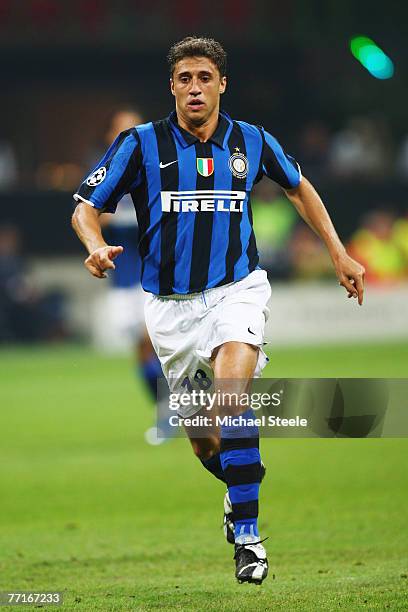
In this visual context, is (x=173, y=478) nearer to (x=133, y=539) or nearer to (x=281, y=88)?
(x=133, y=539)

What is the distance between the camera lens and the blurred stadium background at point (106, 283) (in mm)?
8148

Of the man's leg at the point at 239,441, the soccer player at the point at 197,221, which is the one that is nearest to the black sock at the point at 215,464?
the soccer player at the point at 197,221

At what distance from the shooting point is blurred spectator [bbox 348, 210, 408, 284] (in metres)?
20.1

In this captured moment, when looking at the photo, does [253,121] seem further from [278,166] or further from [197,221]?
[197,221]

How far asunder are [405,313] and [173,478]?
10.7m

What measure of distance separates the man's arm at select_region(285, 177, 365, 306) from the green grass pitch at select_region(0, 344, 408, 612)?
1281 millimetres

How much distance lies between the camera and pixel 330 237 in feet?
18.9

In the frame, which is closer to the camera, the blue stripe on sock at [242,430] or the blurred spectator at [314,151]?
the blue stripe on sock at [242,430]

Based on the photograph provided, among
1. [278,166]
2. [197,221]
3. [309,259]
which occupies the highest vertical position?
[278,166]

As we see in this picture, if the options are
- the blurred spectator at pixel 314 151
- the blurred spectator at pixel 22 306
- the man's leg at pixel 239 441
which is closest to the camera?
the man's leg at pixel 239 441

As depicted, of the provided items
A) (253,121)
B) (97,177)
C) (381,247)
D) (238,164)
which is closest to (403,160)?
(381,247)

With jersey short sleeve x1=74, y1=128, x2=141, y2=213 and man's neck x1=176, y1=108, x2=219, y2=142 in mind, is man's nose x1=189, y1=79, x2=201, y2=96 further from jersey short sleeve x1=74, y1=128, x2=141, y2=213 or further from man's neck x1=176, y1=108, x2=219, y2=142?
jersey short sleeve x1=74, y1=128, x2=141, y2=213

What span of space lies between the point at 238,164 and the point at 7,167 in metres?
17.0

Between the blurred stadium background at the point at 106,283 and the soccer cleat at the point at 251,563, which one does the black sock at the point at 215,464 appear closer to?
the blurred stadium background at the point at 106,283
